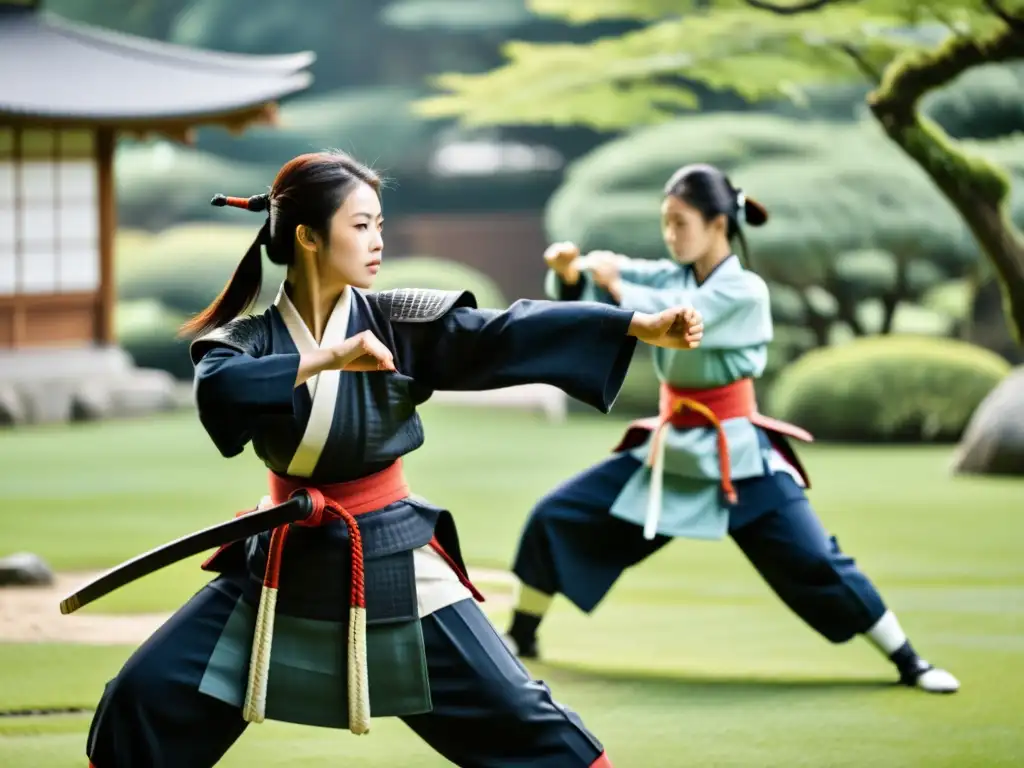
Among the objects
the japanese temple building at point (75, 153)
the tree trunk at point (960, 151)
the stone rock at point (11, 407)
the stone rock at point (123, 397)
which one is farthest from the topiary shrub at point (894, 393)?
the stone rock at point (11, 407)

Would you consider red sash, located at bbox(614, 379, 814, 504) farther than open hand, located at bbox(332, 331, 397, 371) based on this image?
Yes

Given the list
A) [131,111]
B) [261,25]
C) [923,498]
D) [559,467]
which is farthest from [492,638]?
[261,25]

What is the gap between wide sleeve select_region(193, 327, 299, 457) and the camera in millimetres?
2553

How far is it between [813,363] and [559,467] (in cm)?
211

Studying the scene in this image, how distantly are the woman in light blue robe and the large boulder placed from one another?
4540 mm

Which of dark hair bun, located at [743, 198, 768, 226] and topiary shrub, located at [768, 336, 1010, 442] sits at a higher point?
dark hair bun, located at [743, 198, 768, 226]

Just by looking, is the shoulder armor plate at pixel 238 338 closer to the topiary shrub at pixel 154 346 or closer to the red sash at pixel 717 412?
the red sash at pixel 717 412

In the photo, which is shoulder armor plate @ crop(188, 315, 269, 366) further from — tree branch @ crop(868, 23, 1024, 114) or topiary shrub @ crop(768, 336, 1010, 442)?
topiary shrub @ crop(768, 336, 1010, 442)

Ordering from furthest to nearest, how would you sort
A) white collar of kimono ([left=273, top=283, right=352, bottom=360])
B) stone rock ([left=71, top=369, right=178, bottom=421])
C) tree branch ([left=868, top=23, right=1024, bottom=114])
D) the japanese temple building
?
the japanese temple building
stone rock ([left=71, top=369, right=178, bottom=421])
tree branch ([left=868, top=23, right=1024, bottom=114])
white collar of kimono ([left=273, top=283, right=352, bottom=360])

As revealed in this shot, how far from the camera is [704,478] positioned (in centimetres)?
423

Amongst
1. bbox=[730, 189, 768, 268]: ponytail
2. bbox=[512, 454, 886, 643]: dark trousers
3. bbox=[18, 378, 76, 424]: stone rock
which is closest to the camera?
bbox=[512, 454, 886, 643]: dark trousers

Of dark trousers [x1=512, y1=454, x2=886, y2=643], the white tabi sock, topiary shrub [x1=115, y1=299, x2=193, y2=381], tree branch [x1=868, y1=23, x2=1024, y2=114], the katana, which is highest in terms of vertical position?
tree branch [x1=868, y1=23, x2=1024, y2=114]

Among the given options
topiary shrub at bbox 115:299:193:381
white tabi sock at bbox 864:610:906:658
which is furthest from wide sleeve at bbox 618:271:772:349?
topiary shrub at bbox 115:299:193:381

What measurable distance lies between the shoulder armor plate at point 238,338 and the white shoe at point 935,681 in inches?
86.6
